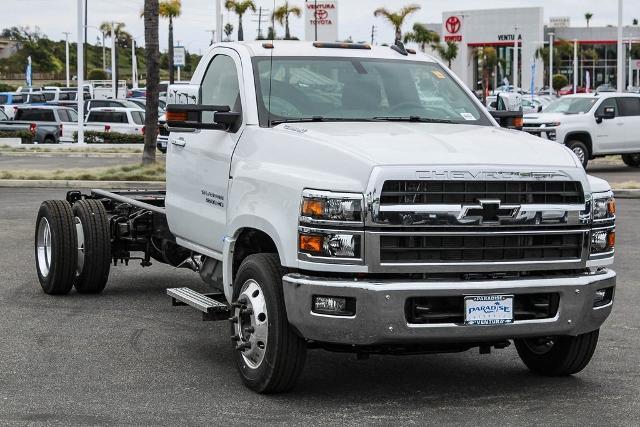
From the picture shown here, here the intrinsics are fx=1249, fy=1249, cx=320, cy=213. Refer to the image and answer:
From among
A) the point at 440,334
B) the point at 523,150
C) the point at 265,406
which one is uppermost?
the point at 523,150

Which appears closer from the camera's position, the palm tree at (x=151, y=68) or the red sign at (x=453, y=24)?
the palm tree at (x=151, y=68)

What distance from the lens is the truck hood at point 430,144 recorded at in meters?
6.96

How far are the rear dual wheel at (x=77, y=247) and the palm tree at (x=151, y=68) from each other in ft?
57.0

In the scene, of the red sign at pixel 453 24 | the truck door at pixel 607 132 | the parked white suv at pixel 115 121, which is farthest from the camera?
the red sign at pixel 453 24

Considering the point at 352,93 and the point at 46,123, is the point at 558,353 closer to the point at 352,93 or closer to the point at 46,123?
the point at 352,93

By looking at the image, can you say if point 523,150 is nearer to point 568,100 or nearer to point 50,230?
point 50,230

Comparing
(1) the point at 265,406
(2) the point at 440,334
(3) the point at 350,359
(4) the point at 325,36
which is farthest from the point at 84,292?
(4) the point at 325,36

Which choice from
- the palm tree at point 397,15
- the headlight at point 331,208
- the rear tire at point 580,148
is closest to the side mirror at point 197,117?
the headlight at point 331,208

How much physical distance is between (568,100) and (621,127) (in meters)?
1.47

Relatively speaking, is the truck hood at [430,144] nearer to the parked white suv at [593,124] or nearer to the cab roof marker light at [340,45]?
the cab roof marker light at [340,45]

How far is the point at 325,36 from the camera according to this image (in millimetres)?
47781

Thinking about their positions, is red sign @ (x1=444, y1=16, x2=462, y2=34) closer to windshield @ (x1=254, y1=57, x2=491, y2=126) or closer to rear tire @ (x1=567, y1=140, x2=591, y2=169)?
rear tire @ (x1=567, y1=140, x2=591, y2=169)

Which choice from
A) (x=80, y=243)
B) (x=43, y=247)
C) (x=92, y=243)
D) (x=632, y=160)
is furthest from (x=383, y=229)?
(x=632, y=160)

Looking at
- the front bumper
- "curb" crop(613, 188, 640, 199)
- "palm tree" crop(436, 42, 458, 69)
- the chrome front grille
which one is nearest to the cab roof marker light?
the chrome front grille
